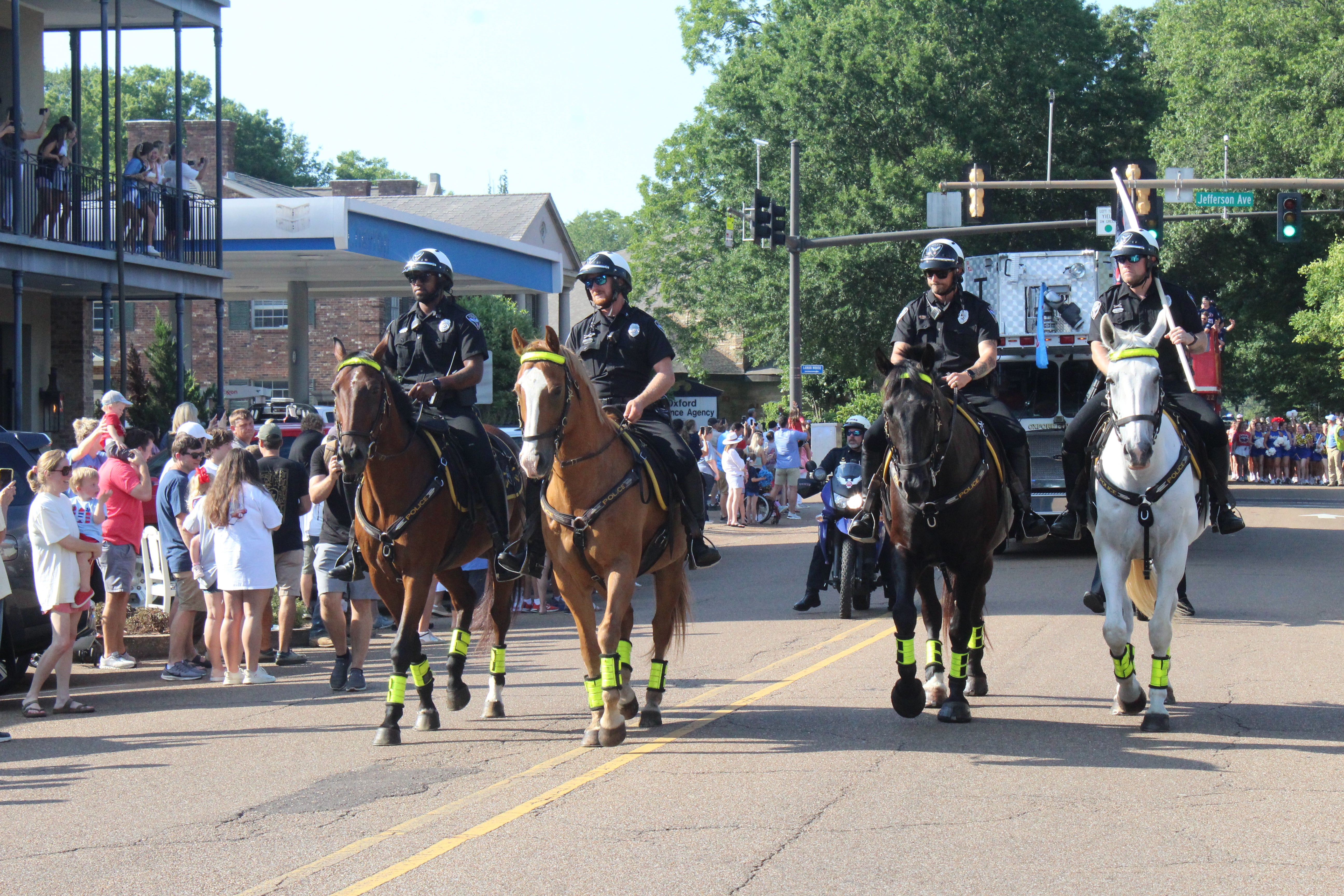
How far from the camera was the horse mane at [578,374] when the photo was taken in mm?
8070

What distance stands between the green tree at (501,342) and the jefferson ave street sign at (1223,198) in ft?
86.8

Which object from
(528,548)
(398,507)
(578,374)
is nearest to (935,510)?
(578,374)

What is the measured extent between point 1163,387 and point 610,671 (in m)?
3.97

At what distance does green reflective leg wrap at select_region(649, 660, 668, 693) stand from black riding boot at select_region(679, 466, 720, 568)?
69 centimetres

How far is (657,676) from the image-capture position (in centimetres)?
890

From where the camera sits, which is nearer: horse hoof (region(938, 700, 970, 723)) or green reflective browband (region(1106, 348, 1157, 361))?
green reflective browband (region(1106, 348, 1157, 361))

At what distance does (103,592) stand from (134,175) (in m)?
13.2

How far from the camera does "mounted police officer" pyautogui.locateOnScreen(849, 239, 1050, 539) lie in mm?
9133

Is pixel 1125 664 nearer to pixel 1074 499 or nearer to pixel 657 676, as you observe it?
pixel 1074 499

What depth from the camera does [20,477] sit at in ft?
40.3

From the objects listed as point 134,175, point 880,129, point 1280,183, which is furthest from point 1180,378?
point 880,129

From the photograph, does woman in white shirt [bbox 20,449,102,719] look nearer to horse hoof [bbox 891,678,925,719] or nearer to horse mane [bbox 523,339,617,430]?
horse mane [bbox 523,339,617,430]

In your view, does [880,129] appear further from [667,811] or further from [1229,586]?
[667,811]

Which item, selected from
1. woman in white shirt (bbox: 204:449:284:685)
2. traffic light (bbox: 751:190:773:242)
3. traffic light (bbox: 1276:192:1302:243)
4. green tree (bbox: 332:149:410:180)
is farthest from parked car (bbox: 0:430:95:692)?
green tree (bbox: 332:149:410:180)
